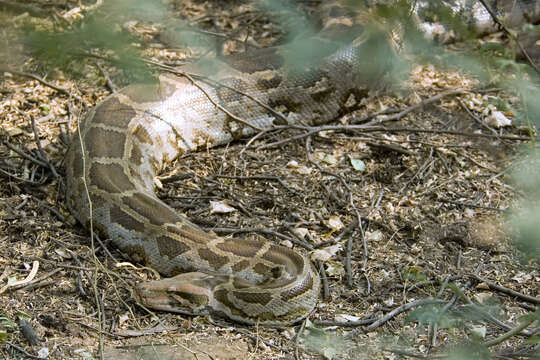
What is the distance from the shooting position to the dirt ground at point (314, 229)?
182 inches

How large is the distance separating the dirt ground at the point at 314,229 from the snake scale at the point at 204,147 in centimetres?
18

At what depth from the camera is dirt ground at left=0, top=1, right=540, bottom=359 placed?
4.63 meters

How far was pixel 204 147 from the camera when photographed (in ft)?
24.5

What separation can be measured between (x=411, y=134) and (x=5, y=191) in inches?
186

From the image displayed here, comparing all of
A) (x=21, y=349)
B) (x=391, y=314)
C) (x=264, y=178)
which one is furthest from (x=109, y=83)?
(x=391, y=314)

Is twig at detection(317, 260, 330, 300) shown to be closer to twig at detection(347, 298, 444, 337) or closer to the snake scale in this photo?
the snake scale

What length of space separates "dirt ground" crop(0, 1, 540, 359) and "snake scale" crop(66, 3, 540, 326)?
0.18 meters

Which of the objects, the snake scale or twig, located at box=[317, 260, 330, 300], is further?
twig, located at box=[317, 260, 330, 300]

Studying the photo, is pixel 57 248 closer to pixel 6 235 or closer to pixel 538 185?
pixel 6 235

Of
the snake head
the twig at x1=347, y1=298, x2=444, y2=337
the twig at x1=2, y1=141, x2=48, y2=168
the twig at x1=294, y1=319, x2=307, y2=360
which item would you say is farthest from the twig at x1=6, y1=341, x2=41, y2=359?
the twig at x1=2, y1=141, x2=48, y2=168

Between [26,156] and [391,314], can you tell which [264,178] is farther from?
[26,156]

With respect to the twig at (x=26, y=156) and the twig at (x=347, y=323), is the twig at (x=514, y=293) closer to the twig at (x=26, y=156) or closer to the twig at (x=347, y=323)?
the twig at (x=347, y=323)

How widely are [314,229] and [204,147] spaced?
6.63ft

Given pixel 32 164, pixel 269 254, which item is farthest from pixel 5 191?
pixel 269 254
